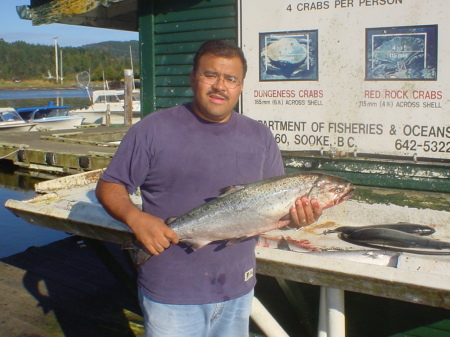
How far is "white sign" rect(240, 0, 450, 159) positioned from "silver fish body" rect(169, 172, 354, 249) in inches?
70.7

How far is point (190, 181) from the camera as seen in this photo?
9.11ft

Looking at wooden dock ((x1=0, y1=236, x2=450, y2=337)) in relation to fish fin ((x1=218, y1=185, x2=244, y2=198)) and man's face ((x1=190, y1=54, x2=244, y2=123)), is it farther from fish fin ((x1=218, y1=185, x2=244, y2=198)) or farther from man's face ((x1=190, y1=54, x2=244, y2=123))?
man's face ((x1=190, y1=54, x2=244, y2=123))

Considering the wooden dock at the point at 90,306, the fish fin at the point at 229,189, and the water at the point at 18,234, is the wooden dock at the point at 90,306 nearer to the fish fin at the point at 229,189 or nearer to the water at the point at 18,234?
the fish fin at the point at 229,189

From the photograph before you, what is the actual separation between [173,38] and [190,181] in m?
3.31

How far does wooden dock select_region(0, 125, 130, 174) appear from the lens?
14.5 metres

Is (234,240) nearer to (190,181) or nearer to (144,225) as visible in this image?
(190,181)

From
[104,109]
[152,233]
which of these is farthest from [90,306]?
[104,109]

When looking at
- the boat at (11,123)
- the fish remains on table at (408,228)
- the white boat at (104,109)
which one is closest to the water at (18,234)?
the fish remains on table at (408,228)

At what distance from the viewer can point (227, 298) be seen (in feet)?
9.32

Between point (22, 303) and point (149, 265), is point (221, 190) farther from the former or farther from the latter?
point (22, 303)

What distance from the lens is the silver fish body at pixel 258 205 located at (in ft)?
8.98

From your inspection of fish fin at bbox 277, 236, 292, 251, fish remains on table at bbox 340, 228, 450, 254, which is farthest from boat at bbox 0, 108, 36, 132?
fish remains on table at bbox 340, 228, 450, 254

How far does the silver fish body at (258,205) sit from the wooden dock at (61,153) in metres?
11.6

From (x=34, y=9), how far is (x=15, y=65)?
6015 inches
